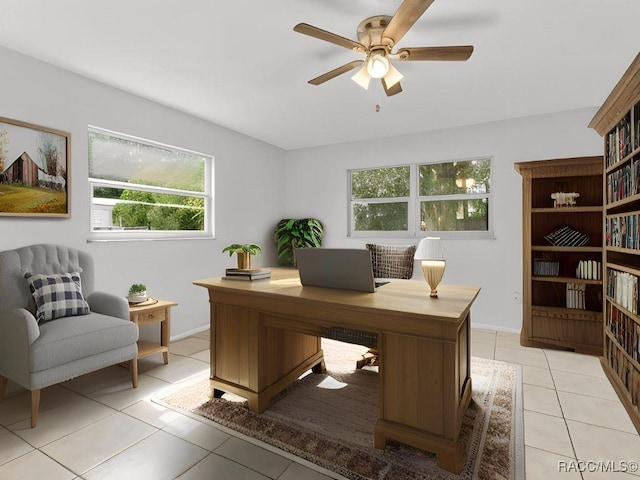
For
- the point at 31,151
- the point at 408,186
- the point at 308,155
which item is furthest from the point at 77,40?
the point at 408,186

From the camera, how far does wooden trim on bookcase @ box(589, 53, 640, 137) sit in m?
1.92

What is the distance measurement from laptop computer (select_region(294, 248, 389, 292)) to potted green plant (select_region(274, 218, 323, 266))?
2744mm

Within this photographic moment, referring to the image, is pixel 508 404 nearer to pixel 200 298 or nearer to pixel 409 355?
pixel 409 355

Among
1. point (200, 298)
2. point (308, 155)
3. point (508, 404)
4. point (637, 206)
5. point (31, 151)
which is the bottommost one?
point (508, 404)

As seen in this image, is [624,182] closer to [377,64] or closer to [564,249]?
[564,249]

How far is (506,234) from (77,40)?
431 cm

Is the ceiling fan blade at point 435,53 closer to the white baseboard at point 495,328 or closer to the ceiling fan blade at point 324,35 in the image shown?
the ceiling fan blade at point 324,35

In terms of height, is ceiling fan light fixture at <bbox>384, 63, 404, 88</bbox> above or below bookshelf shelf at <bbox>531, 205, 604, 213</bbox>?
above

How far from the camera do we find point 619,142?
7.85 feet

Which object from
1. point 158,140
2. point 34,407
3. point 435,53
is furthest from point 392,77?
point 34,407

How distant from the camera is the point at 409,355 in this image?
1.65 meters

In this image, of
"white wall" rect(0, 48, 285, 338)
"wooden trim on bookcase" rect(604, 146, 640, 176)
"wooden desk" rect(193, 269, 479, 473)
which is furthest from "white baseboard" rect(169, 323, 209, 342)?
"wooden trim on bookcase" rect(604, 146, 640, 176)

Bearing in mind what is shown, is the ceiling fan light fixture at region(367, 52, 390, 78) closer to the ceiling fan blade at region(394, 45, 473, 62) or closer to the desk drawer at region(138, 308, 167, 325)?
the ceiling fan blade at region(394, 45, 473, 62)

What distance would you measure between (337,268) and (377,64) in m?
1.25
